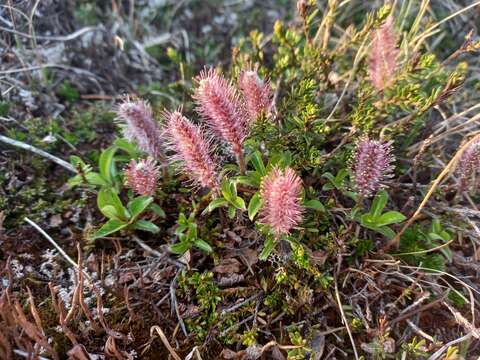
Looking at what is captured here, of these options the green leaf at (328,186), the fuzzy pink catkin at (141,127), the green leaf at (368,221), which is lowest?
the green leaf at (368,221)

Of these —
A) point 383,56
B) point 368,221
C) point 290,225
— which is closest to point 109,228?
point 290,225

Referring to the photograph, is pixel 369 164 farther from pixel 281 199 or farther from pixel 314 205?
pixel 281 199

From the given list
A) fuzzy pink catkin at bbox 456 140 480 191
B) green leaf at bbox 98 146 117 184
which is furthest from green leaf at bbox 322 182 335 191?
green leaf at bbox 98 146 117 184

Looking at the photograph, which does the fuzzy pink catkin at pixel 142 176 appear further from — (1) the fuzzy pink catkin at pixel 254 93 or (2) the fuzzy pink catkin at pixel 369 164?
(2) the fuzzy pink catkin at pixel 369 164

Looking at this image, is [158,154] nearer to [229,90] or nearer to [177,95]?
[229,90]

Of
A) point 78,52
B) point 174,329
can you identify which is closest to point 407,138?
point 174,329

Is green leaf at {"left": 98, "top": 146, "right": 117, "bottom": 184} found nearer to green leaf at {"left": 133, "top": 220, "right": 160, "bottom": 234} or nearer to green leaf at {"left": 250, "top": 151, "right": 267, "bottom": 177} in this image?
green leaf at {"left": 133, "top": 220, "right": 160, "bottom": 234}

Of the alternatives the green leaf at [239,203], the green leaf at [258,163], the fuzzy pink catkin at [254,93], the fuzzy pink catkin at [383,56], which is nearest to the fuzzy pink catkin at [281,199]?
the green leaf at [239,203]
